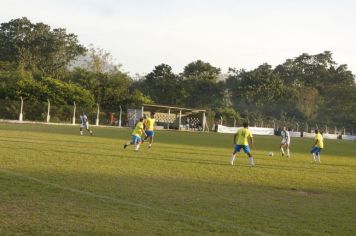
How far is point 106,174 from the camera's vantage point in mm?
14164

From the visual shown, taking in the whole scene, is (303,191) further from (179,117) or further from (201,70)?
(201,70)

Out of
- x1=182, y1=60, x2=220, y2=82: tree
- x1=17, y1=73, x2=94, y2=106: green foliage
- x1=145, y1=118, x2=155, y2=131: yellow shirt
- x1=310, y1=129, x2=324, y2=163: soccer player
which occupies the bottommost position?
x1=310, y1=129, x2=324, y2=163: soccer player

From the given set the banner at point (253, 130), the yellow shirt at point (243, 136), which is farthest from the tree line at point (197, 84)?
the yellow shirt at point (243, 136)

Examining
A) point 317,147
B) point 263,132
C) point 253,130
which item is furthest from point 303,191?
point 263,132

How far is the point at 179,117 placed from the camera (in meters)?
71.1

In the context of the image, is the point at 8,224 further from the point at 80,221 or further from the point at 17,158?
the point at 17,158

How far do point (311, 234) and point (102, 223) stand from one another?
3.29 m

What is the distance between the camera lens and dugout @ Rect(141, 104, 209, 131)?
69.2 metres

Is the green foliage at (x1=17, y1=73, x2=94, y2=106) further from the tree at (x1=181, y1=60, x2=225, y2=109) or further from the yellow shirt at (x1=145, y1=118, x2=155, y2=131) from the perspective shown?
the yellow shirt at (x1=145, y1=118, x2=155, y2=131)

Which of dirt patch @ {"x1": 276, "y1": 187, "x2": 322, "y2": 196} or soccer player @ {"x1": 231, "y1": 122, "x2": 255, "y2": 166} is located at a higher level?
soccer player @ {"x1": 231, "y1": 122, "x2": 255, "y2": 166}

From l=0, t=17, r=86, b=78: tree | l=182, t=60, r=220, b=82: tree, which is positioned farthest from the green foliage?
l=182, t=60, r=220, b=82: tree

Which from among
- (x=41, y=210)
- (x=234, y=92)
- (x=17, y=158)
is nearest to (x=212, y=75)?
(x=234, y=92)

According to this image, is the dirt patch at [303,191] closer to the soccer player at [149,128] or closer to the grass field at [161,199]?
the grass field at [161,199]

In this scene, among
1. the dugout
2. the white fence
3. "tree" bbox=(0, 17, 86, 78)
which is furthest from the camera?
"tree" bbox=(0, 17, 86, 78)
